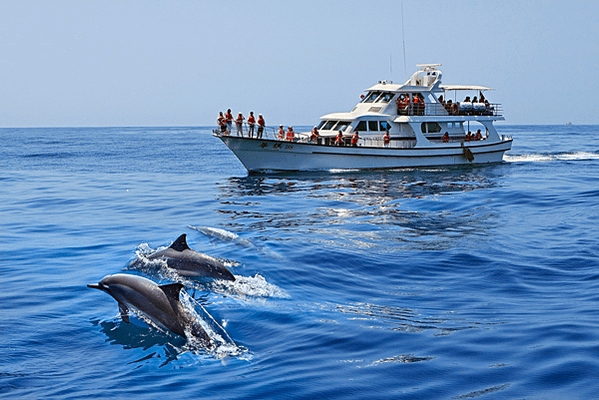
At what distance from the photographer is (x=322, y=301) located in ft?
37.8

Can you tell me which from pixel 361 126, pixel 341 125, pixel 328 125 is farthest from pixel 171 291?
pixel 328 125

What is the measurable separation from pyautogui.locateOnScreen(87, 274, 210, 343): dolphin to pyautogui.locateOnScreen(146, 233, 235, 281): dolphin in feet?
8.75

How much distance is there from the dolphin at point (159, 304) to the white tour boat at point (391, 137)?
28.2 metres

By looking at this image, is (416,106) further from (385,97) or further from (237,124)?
(237,124)

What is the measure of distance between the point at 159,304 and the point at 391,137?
33.9 m

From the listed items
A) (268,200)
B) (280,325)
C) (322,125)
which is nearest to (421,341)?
(280,325)

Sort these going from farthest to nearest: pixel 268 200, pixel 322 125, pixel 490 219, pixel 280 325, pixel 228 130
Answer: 1. pixel 322 125
2. pixel 228 130
3. pixel 268 200
4. pixel 490 219
5. pixel 280 325

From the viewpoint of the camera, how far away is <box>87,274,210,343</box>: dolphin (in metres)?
9.12

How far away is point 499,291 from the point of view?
1188 centimetres

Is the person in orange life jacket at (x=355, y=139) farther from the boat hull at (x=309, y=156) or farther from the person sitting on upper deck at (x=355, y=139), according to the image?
the boat hull at (x=309, y=156)

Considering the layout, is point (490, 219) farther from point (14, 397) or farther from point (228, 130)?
point (228, 130)

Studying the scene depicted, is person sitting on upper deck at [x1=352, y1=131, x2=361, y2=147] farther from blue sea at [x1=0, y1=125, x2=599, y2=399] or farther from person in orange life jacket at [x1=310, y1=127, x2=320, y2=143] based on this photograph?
blue sea at [x1=0, y1=125, x2=599, y2=399]

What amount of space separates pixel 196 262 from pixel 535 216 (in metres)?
14.4

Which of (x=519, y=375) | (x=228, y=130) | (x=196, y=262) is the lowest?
(x=519, y=375)
